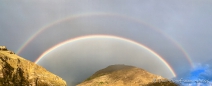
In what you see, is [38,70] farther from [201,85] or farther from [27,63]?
[201,85]

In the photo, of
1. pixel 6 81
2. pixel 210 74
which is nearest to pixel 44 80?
pixel 6 81

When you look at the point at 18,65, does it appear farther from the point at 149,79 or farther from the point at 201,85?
the point at 201,85

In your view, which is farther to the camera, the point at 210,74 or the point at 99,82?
the point at 210,74

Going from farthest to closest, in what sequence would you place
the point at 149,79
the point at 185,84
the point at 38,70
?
the point at 149,79, the point at 185,84, the point at 38,70

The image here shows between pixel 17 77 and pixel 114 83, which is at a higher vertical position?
pixel 114 83

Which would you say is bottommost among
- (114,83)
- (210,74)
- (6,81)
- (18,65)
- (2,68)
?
(6,81)

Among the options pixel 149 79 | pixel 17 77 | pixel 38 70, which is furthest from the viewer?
pixel 149 79
